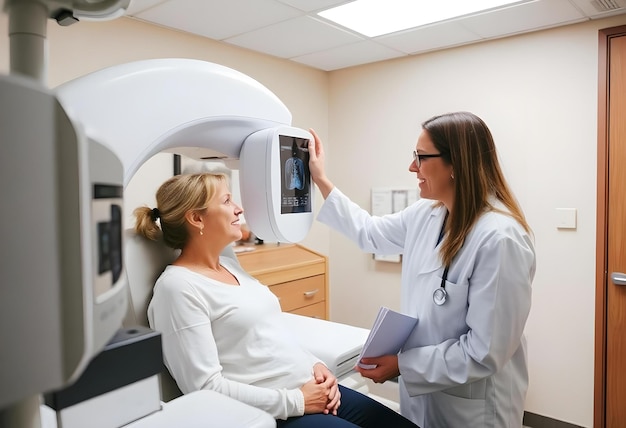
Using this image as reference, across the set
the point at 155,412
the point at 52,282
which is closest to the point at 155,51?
the point at 155,412

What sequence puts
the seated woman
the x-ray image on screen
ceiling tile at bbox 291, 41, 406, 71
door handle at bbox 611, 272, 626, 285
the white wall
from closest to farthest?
the x-ray image on screen < the seated woman < door handle at bbox 611, 272, 626, 285 < the white wall < ceiling tile at bbox 291, 41, 406, 71

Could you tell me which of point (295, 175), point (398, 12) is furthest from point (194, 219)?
point (398, 12)

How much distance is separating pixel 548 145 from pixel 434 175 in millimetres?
1514

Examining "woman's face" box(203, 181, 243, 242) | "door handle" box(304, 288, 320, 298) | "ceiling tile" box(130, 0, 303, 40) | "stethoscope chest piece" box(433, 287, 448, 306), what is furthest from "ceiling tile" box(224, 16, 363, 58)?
"stethoscope chest piece" box(433, 287, 448, 306)

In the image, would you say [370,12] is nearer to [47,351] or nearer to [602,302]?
[602,302]

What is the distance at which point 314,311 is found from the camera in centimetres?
314

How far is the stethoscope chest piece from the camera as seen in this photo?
1.46 m

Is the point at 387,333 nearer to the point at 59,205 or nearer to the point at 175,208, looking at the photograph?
the point at 175,208

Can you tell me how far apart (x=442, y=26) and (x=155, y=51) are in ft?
5.03

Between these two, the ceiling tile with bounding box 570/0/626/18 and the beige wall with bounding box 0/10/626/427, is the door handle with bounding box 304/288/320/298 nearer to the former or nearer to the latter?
the beige wall with bounding box 0/10/626/427

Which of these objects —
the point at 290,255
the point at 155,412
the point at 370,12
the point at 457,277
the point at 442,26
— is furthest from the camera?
the point at 290,255

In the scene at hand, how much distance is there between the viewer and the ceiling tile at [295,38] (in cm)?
262

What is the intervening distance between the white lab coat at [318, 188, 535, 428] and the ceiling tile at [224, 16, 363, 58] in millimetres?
1433

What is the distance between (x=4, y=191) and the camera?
1.07 ft
